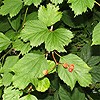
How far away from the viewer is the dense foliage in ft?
3.59

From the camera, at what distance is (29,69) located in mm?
1099

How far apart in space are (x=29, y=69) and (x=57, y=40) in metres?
0.15

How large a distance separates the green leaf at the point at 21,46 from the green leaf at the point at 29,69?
0.10 meters

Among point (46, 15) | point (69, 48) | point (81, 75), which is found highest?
point (46, 15)

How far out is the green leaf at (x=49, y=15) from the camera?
1.18 metres

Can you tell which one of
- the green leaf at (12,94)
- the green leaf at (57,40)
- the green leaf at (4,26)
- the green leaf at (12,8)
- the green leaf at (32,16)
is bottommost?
the green leaf at (12,94)

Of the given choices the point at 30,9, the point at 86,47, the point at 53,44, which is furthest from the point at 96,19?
the point at 53,44

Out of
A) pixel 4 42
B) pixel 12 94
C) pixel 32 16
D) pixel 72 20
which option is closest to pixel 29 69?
pixel 12 94

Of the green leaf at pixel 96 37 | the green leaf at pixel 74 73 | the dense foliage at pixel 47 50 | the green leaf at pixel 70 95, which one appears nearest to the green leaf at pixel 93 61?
the dense foliage at pixel 47 50

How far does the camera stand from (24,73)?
3.64 feet

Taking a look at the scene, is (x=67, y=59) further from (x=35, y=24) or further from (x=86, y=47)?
(x=86, y=47)

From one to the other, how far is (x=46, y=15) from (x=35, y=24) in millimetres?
68

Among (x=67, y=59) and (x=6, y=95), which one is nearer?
(x=67, y=59)

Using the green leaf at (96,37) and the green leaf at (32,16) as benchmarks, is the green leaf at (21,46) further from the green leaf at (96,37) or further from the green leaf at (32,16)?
the green leaf at (96,37)
